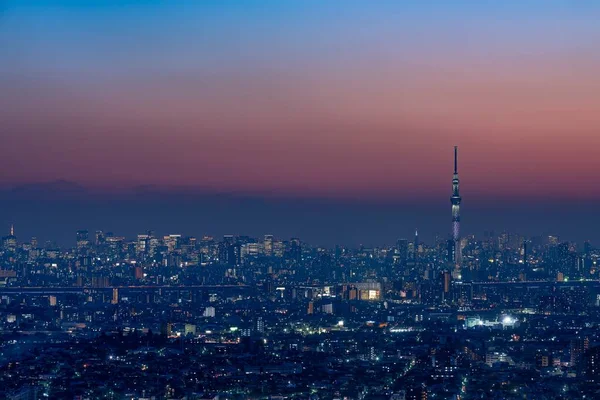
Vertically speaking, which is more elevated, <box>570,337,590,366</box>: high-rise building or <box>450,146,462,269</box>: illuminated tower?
<box>450,146,462,269</box>: illuminated tower

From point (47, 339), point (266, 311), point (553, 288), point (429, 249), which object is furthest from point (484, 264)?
point (47, 339)

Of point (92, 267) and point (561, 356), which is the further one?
point (92, 267)

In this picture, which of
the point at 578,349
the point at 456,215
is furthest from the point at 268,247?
the point at 578,349

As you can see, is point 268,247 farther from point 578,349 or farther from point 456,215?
point 578,349

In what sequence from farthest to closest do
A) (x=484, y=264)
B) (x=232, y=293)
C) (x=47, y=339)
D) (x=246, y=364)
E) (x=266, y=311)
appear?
(x=484, y=264) → (x=232, y=293) → (x=266, y=311) → (x=47, y=339) → (x=246, y=364)

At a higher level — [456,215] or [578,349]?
[456,215]

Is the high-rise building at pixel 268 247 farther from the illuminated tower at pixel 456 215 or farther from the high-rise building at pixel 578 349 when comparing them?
the high-rise building at pixel 578 349

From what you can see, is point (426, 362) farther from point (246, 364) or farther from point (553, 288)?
point (553, 288)

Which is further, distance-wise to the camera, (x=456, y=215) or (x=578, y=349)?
(x=456, y=215)

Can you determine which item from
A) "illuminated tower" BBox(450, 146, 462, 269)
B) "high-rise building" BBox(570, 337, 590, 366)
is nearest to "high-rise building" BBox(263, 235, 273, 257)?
"illuminated tower" BBox(450, 146, 462, 269)

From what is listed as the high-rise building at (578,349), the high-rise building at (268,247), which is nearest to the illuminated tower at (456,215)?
the high-rise building at (268,247)

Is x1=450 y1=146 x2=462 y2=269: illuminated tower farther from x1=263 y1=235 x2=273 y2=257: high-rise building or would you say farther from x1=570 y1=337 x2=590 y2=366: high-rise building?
x1=570 y1=337 x2=590 y2=366: high-rise building
